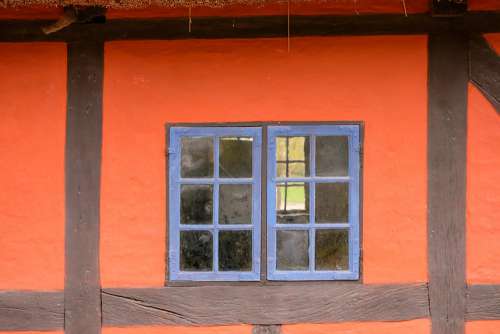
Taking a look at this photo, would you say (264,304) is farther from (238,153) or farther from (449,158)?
(449,158)

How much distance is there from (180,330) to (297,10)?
2.13 metres

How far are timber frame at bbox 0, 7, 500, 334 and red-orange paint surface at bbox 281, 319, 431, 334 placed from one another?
0.13 feet

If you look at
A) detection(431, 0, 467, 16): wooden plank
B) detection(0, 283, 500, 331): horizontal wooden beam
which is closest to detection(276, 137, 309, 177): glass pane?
detection(0, 283, 500, 331): horizontal wooden beam

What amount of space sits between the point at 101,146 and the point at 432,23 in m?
2.20

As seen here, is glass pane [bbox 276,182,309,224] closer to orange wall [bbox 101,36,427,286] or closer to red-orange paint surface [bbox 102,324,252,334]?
orange wall [bbox 101,36,427,286]

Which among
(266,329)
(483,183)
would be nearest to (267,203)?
(266,329)

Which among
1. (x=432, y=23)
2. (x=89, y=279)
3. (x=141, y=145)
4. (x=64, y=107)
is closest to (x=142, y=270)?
(x=89, y=279)

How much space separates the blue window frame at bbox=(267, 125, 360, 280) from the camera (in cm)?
414

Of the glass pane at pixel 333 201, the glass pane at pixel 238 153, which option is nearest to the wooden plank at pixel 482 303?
the glass pane at pixel 333 201

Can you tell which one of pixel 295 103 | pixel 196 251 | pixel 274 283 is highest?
pixel 295 103

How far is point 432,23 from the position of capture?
13.5 ft

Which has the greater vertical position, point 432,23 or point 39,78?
point 432,23

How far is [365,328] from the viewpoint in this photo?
13.6 feet

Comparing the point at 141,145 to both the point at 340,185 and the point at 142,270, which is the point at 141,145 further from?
the point at 340,185
